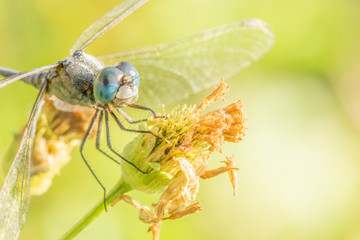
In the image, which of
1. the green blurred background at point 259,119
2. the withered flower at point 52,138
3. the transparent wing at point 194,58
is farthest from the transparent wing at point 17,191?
the green blurred background at point 259,119

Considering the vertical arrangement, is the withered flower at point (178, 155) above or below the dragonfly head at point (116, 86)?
below

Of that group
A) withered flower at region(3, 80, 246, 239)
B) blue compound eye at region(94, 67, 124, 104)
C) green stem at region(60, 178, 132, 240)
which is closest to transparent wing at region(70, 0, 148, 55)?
blue compound eye at region(94, 67, 124, 104)

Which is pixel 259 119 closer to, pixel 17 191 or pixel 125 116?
pixel 125 116

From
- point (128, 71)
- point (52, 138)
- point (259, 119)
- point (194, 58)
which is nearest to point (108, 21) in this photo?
point (128, 71)

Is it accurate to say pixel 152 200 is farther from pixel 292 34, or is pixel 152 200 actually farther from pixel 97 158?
pixel 292 34

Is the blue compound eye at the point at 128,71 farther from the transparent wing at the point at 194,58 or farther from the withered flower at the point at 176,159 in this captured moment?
the transparent wing at the point at 194,58

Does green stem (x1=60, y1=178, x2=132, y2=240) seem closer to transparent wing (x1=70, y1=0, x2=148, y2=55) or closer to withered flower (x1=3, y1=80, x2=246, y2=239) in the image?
withered flower (x1=3, y1=80, x2=246, y2=239)

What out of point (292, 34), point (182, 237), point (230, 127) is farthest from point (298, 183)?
point (230, 127)
